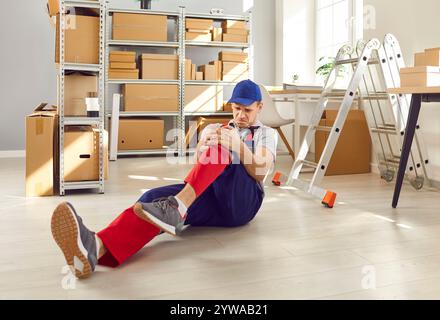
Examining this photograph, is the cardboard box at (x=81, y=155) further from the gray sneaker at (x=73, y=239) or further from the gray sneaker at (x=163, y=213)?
the gray sneaker at (x=73, y=239)

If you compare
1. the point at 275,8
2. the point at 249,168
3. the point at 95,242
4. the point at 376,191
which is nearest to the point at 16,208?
the point at 95,242

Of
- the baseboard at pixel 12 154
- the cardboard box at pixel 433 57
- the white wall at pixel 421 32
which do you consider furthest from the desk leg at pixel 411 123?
the baseboard at pixel 12 154

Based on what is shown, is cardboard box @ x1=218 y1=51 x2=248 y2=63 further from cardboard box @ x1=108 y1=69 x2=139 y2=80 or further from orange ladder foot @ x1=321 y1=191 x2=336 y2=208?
orange ladder foot @ x1=321 y1=191 x2=336 y2=208

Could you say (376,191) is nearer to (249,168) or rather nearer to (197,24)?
(249,168)

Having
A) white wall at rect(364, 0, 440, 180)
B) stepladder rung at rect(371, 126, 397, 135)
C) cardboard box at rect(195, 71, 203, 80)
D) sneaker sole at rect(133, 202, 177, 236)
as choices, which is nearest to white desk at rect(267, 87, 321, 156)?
stepladder rung at rect(371, 126, 397, 135)

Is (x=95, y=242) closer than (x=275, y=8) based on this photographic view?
Yes

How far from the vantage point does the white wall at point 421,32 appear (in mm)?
3334

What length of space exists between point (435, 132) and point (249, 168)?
197 centimetres

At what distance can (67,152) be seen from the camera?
3016mm

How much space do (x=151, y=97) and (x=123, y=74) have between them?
376mm

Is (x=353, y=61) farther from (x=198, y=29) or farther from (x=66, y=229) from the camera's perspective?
(x=198, y=29)

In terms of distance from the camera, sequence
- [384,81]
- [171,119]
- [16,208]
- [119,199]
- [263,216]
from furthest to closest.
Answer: [171,119] < [384,81] < [119,199] < [16,208] < [263,216]

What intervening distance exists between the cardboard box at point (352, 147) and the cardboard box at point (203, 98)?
5.42 ft

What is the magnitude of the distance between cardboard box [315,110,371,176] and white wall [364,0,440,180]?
616 millimetres
